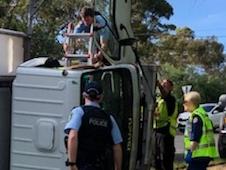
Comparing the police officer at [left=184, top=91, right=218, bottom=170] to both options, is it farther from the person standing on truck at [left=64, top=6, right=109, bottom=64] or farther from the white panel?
the white panel

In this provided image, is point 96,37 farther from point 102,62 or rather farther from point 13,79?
point 13,79

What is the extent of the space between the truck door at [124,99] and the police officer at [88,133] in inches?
33.9

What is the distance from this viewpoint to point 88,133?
19.7ft

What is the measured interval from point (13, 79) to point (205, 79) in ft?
158

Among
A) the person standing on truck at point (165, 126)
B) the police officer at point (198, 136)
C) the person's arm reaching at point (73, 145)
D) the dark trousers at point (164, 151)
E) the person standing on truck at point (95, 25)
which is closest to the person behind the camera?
the person's arm reaching at point (73, 145)

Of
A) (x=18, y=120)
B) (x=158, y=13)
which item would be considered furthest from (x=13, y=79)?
(x=158, y=13)

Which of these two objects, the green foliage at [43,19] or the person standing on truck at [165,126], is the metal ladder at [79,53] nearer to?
the person standing on truck at [165,126]

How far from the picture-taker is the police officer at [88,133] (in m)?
5.95

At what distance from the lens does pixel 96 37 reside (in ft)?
24.2

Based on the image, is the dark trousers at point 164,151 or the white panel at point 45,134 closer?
the white panel at point 45,134

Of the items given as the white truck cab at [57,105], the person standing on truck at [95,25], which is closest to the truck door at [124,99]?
the white truck cab at [57,105]

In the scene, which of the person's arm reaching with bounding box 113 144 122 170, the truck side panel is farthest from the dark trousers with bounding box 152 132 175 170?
the person's arm reaching with bounding box 113 144 122 170

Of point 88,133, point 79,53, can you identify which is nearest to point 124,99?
point 79,53

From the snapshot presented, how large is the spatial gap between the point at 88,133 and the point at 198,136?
7.53ft
